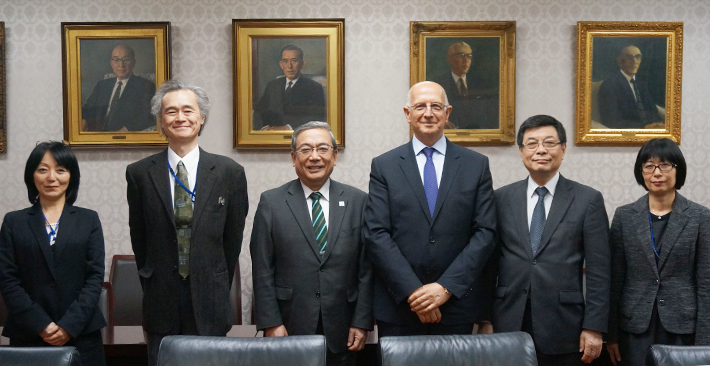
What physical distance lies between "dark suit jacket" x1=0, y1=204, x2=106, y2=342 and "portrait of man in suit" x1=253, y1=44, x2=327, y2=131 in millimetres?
1809

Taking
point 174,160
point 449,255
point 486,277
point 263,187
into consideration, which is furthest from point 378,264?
point 263,187

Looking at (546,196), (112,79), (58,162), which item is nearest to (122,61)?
(112,79)

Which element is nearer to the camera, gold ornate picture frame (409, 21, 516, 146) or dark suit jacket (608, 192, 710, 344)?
dark suit jacket (608, 192, 710, 344)

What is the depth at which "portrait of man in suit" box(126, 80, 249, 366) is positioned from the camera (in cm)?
239

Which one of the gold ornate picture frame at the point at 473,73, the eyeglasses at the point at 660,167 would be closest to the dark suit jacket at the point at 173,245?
the eyeglasses at the point at 660,167

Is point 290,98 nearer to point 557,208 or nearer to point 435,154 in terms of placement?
point 435,154

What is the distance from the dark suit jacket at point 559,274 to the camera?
2436 mm

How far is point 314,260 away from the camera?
97.6 inches

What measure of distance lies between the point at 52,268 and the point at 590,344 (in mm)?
2153

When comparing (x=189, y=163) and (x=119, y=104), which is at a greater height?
(x=119, y=104)

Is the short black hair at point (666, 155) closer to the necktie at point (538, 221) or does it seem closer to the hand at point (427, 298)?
the necktie at point (538, 221)

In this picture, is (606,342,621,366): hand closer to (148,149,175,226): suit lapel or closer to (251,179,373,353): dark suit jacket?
(251,179,373,353): dark suit jacket

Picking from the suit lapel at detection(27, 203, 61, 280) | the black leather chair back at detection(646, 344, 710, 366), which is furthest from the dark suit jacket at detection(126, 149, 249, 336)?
the black leather chair back at detection(646, 344, 710, 366)

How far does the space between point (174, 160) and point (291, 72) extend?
1.78 meters
